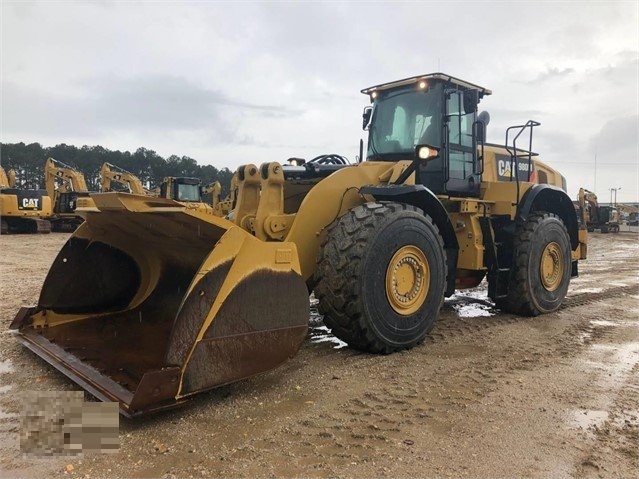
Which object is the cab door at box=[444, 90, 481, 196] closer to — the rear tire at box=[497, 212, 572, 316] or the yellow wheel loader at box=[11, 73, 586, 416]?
the yellow wheel loader at box=[11, 73, 586, 416]

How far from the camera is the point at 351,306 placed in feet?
12.8

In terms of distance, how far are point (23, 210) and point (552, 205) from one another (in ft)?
67.3

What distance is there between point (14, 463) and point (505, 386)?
3.08 m

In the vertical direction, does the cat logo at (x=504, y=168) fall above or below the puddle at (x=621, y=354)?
above

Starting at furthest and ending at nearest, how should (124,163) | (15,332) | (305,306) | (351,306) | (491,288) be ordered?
(124,163) < (491,288) < (15,332) < (351,306) < (305,306)

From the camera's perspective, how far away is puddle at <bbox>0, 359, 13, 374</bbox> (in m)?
3.69

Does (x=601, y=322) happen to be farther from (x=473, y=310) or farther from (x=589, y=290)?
(x=589, y=290)

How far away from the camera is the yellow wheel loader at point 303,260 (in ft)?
10.0

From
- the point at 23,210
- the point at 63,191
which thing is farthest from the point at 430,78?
the point at 63,191

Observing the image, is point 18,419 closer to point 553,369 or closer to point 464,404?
point 464,404

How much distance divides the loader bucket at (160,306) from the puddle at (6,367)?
185 mm

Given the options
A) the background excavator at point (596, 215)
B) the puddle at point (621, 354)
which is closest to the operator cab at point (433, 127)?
the puddle at point (621, 354)

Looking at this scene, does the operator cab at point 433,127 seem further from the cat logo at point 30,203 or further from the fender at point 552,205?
the cat logo at point 30,203

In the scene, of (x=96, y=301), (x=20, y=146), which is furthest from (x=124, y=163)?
(x=96, y=301)
